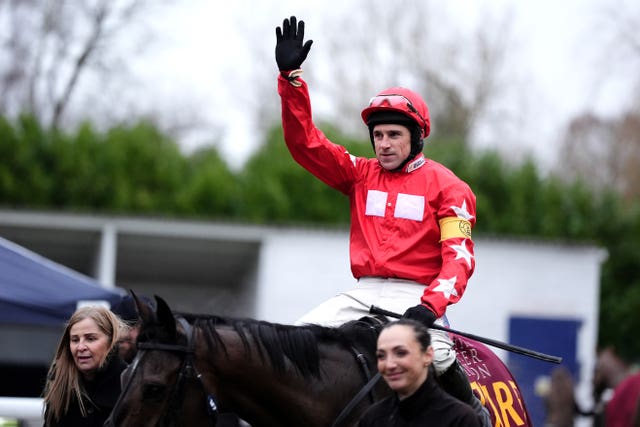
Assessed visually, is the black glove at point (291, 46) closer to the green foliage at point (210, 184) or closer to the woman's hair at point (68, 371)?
the woman's hair at point (68, 371)

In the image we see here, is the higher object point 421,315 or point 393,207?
point 393,207

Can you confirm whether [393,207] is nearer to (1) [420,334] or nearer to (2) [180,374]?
(1) [420,334]

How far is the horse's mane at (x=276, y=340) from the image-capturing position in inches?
161

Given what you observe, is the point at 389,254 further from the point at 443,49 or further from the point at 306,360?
the point at 443,49

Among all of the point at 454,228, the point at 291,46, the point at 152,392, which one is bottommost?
the point at 152,392

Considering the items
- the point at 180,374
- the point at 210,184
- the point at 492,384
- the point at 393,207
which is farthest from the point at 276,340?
the point at 210,184

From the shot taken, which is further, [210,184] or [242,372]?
[210,184]

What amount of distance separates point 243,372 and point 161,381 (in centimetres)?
38

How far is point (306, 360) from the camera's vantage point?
13.8 feet

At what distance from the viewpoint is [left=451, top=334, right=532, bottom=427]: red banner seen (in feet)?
16.0

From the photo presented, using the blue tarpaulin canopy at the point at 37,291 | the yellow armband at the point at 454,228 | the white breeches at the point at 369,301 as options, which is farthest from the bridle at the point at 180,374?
the blue tarpaulin canopy at the point at 37,291

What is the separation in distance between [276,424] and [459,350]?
4.16 feet

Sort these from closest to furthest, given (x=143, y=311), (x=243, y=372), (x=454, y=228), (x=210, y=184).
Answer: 1. (x=143, y=311)
2. (x=243, y=372)
3. (x=454, y=228)
4. (x=210, y=184)

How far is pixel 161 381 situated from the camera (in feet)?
12.5
